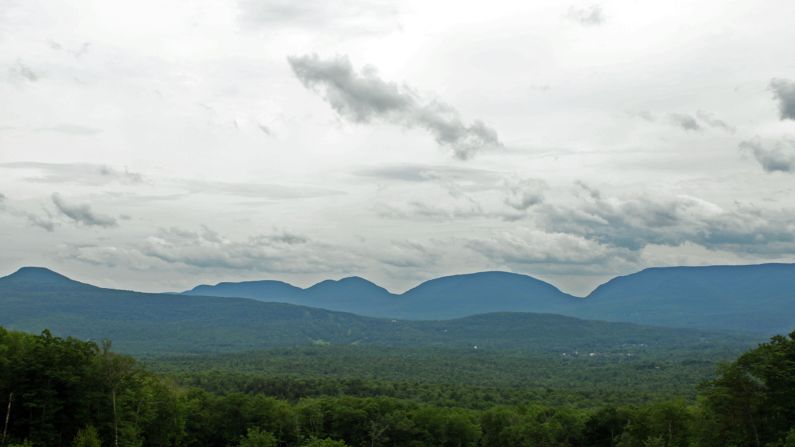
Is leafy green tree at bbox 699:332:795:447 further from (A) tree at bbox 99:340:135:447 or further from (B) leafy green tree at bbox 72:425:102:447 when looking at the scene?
(A) tree at bbox 99:340:135:447

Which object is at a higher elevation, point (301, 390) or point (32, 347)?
point (32, 347)

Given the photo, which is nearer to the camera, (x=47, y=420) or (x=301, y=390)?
(x=47, y=420)

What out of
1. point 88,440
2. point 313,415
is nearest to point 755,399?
point 88,440

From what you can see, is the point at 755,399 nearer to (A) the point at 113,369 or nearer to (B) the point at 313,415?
(A) the point at 113,369

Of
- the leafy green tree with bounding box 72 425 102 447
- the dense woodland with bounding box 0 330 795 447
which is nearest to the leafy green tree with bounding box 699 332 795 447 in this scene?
the dense woodland with bounding box 0 330 795 447

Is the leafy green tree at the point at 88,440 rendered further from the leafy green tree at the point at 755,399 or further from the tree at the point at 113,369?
the leafy green tree at the point at 755,399

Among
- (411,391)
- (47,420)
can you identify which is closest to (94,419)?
(47,420)

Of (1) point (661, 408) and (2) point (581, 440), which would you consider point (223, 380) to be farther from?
(1) point (661, 408)

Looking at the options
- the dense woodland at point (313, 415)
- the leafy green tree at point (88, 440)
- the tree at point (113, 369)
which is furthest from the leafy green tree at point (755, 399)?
the tree at point (113, 369)

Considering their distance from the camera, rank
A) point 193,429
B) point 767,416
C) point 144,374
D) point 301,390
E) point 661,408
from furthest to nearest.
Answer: point 301,390, point 193,429, point 661,408, point 144,374, point 767,416
